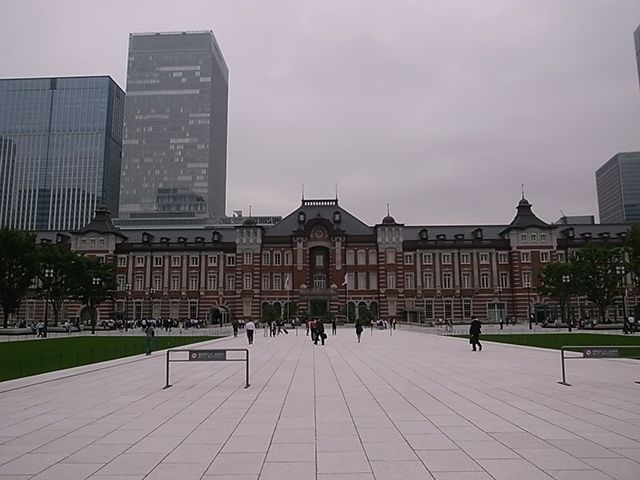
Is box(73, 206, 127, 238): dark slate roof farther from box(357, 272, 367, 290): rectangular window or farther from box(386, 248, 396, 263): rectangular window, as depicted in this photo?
box(386, 248, 396, 263): rectangular window

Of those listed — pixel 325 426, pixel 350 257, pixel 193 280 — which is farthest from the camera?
pixel 193 280

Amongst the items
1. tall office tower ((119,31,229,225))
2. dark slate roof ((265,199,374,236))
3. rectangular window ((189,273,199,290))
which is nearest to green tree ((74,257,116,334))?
rectangular window ((189,273,199,290))

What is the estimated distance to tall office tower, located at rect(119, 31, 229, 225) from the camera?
138m

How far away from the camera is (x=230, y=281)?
241 feet

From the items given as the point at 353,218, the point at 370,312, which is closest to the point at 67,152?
the point at 353,218

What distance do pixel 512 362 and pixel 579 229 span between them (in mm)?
62868

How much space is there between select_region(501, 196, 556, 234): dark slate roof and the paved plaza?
5787 cm

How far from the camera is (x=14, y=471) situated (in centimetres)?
649

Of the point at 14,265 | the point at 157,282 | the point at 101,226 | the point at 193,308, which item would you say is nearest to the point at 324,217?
the point at 193,308

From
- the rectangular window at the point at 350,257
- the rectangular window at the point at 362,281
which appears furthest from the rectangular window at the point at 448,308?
the rectangular window at the point at 350,257

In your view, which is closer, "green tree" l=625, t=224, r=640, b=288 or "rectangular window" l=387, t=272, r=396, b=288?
"green tree" l=625, t=224, r=640, b=288

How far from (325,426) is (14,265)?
47713 mm

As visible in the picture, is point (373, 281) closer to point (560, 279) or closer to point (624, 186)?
point (560, 279)

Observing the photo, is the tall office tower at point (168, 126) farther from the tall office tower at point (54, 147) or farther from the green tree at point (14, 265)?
the green tree at point (14, 265)
